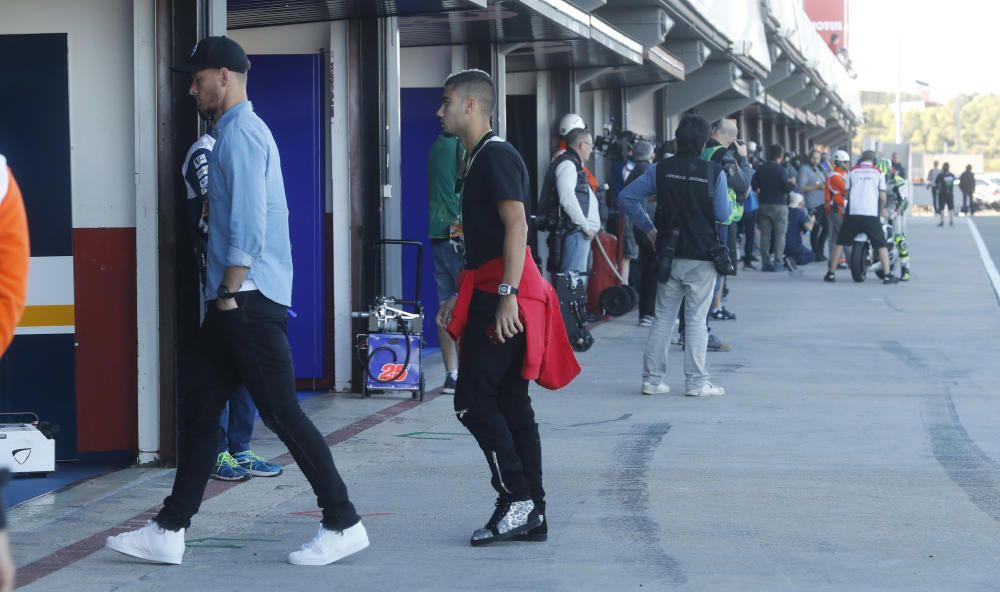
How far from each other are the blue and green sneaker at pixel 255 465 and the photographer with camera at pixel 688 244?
3353mm

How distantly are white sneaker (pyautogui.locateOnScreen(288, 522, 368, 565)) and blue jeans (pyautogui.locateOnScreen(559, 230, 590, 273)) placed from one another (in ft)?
23.7

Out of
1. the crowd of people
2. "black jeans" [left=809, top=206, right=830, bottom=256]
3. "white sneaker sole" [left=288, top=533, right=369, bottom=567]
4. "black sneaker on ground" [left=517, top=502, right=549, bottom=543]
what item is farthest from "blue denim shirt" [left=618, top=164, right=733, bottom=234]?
"black jeans" [left=809, top=206, right=830, bottom=256]

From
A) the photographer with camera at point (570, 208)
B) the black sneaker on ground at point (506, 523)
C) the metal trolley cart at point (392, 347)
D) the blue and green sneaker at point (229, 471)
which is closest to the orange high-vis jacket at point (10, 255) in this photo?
the black sneaker on ground at point (506, 523)

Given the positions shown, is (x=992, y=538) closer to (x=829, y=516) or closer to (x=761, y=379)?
(x=829, y=516)

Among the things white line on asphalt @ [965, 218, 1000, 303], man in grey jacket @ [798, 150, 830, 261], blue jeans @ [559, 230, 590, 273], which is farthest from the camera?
man in grey jacket @ [798, 150, 830, 261]

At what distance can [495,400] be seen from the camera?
18.4ft

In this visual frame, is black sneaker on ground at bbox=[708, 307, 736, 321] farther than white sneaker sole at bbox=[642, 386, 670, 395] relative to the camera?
Yes

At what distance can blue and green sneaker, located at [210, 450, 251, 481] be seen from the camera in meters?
6.86

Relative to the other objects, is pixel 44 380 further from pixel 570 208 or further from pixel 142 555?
pixel 570 208

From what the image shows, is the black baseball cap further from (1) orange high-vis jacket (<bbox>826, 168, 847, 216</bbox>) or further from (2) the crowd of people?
(1) orange high-vis jacket (<bbox>826, 168, 847, 216</bbox>)

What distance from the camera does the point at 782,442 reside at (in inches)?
313

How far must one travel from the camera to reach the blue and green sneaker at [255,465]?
699 centimetres

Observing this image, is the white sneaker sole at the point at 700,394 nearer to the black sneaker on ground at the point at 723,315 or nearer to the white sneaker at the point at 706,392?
the white sneaker at the point at 706,392

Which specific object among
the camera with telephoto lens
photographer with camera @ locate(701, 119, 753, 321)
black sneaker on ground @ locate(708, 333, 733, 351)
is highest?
the camera with telephoto lens
